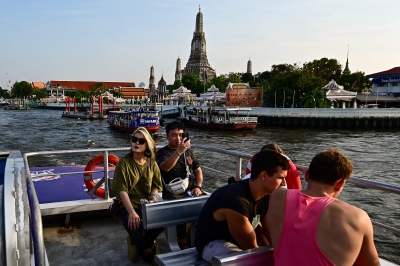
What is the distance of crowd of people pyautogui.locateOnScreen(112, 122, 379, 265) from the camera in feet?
5.45

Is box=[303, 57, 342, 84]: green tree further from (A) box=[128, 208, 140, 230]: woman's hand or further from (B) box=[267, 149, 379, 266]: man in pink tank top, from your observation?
(B) box=[267, 149, 379, 266]: man in pink tank top

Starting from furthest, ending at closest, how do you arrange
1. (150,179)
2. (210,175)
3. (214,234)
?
1. (210,175)
2. (150,179)
3. (214,234)

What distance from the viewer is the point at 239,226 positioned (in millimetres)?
2219

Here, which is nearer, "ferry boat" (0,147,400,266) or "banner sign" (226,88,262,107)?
"ferry boat" (0,147,400,266)

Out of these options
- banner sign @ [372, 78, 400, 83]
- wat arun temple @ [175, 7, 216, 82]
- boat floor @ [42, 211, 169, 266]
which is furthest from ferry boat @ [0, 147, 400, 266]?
wat arun temple @ [175, 7, 216, 82]

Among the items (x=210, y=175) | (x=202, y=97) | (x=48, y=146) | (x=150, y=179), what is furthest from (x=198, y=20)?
(x=150, y=179)

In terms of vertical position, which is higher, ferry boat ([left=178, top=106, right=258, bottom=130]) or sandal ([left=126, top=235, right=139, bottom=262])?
sandal ([left=126, top=235, right=139, bottom=262])

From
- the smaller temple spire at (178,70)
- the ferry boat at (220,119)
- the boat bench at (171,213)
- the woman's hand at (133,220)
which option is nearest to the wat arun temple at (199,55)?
the smaller temple spire at (178,70)

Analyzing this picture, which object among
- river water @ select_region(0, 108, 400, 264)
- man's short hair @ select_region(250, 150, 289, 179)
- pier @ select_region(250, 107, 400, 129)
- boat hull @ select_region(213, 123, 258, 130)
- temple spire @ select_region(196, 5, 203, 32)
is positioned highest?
temple spire @ select_region(196, 5, 203, 32)

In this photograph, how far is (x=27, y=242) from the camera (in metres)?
1.77

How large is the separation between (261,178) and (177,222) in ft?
3.45

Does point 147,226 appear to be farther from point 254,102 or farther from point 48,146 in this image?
point 254,102

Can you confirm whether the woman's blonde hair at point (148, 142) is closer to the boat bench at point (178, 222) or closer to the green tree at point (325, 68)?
the boat bench at point (178, 222)

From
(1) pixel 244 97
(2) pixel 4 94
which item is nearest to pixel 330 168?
(1) pixel 244 97
